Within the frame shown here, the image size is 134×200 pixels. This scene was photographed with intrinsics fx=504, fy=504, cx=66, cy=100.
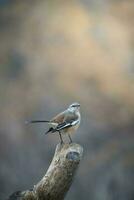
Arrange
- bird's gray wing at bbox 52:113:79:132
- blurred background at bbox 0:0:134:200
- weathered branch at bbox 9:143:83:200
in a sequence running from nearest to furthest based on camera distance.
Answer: weathered branch at bbox 9:143:83:200 → bird's gray wing at bbox 52:113:79:132 → blurred background at bbox 0:0:134:200

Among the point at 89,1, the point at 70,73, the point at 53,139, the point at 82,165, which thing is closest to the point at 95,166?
the point at 82,165

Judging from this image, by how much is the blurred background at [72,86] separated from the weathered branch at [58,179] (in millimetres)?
1408

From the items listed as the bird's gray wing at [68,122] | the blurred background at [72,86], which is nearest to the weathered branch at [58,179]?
the bird's gray wing at [68,122]

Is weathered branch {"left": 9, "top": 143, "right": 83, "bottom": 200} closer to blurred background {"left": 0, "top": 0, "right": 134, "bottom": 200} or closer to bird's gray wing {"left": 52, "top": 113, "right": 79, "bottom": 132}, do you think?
bird's gray wing {"left": 52, "top": 113, "right": 79, "bottom": 132}

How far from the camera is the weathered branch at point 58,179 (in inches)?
110

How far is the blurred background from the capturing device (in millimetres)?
4254

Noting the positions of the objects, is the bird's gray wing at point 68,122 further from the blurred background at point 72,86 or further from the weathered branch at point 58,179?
the blurred background at point 72,86

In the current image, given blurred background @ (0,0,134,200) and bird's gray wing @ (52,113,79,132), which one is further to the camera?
blurred background @ (0,0,134,200)

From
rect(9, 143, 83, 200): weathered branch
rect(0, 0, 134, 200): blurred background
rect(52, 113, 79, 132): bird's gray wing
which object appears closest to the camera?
rect(9, 143, 83, 200): weathered branch

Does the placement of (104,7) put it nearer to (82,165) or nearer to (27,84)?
(27,84)

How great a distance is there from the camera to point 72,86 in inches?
170

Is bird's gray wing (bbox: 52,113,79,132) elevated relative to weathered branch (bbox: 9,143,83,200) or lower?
elevated

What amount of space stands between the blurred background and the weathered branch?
141 centimetres

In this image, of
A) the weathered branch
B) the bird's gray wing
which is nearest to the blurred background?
the bird's gray wing
